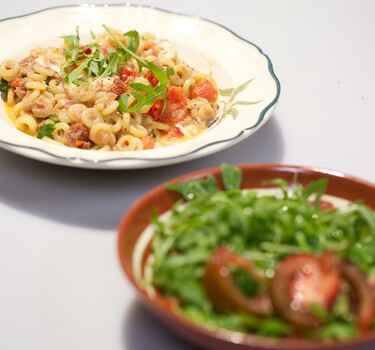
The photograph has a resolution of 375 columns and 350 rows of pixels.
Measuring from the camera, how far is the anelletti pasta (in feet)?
8.98

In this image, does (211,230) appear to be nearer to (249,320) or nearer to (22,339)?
(249,320)

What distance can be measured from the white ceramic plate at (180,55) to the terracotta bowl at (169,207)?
336 mm

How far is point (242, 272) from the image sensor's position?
158 cm

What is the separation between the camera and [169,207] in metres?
1.98

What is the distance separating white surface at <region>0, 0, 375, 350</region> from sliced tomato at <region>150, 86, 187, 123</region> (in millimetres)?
314

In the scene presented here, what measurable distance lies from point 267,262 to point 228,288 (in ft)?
0.63

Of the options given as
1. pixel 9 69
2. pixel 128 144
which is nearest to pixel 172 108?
pixel 128 144

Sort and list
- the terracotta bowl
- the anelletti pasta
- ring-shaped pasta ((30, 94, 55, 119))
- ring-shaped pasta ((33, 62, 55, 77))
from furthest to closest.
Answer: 1. ring-shaped pasta ((33, 62, 55, 77))
2. ring-shaped pasta ((30, 94, 55, 119))
3. the anelletti pasta
4. the terracotta bowl

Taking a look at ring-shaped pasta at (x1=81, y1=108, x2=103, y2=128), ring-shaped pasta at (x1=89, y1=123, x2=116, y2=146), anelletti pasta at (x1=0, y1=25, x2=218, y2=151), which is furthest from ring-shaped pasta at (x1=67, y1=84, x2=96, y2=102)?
ring-shaped pasta at (x1=89, y1=123, x2=116, y2=146)

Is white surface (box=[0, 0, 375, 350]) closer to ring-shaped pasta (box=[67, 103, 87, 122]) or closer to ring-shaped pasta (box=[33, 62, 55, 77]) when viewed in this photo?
ring-shaped pasta (box=[67, 103, 87, 122])

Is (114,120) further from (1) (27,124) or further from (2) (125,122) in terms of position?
(1) (27,124)

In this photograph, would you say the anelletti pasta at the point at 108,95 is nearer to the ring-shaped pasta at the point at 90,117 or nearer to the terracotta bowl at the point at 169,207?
the ring-shaped pasta at the point at 90,117

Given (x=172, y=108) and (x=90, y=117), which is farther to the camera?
(x=172, y=108)

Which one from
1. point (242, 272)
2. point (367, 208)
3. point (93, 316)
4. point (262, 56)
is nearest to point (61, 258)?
point (93, 316)
